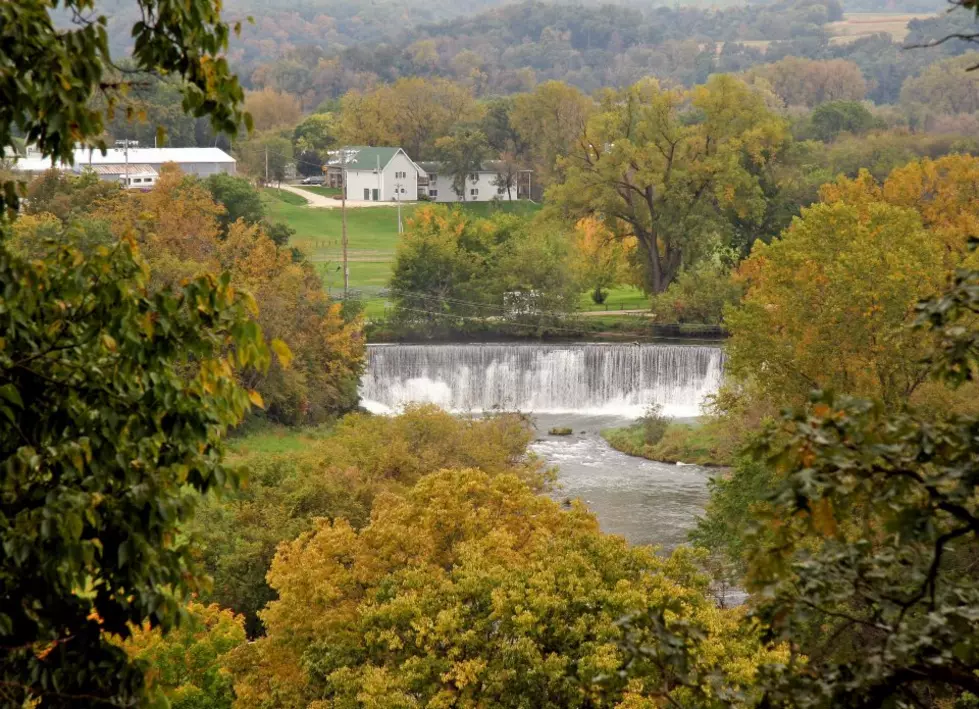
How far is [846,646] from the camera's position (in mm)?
16891

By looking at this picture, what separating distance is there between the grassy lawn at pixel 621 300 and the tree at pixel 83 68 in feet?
158

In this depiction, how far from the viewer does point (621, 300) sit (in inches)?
2393

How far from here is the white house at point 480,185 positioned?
91062 mm

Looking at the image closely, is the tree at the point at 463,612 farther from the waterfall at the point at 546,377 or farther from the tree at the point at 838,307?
the waterfall at the point at 546,377

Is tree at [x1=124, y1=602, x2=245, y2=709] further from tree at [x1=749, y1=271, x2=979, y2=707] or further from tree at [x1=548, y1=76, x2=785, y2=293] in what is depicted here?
tree at [x1=548, y1=76, x2=785, y2=293]

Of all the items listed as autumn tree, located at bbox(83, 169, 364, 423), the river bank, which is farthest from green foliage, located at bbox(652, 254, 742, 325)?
autumn tree, located at bbox(83, 169, 364, 423)

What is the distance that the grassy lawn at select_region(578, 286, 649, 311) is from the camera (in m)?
57.8

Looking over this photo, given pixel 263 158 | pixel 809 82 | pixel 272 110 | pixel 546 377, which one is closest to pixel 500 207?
pixel 263 158

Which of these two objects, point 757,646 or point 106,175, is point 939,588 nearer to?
point 757,646

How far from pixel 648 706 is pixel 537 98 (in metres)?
83.6

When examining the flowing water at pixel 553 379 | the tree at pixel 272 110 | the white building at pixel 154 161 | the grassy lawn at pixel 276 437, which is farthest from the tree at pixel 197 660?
the tree at pixel 272 110

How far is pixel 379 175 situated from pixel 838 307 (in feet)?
215

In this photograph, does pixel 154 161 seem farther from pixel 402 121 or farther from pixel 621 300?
pixel 621 300

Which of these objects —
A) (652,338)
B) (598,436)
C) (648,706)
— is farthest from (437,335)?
(648,706)
